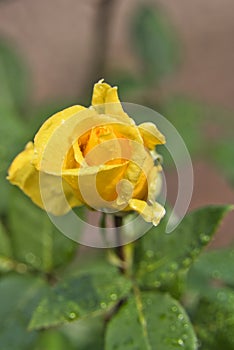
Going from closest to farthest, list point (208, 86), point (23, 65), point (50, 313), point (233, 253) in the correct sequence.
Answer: point (50, 313)
point (233, 253)
point (23, 65)
point (208, 86)

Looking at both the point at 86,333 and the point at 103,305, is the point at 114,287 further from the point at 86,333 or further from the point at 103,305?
the point at 86,333

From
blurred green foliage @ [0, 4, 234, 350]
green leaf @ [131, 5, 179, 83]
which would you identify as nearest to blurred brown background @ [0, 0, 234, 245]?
green leaf @ [131, 5, 179, 83]

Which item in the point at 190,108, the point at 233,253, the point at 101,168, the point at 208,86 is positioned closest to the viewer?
the point at 101,168

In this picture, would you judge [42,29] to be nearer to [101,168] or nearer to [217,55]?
[217,55]

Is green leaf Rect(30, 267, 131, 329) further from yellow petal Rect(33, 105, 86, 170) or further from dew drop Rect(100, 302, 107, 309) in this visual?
yellow petal Rect(33, 105, 86, 170)

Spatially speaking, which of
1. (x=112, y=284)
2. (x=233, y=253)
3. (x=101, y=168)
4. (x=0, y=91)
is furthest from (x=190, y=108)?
(x=101, y=168)

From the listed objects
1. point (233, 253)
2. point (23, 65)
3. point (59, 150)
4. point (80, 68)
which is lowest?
point (80, 68)

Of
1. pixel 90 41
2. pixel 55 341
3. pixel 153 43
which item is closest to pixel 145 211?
pixel 55 341
